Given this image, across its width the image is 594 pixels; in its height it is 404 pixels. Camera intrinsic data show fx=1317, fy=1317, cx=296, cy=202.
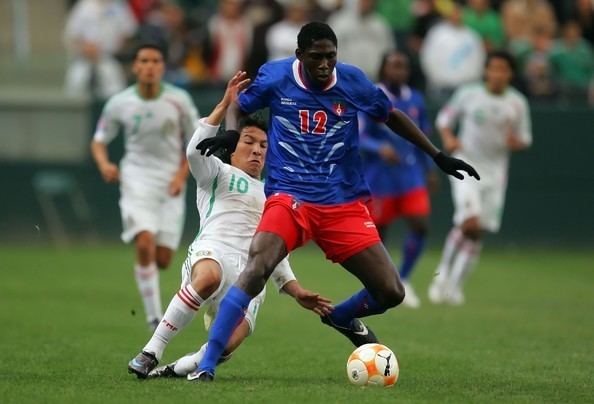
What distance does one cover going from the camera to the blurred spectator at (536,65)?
2316cm

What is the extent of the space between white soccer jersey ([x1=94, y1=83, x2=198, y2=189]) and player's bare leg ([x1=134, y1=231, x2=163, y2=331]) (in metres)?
0.66

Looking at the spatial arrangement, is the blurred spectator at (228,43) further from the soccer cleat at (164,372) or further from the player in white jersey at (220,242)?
the soccer cleat at (164,372)

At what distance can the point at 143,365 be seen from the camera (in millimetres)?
9172

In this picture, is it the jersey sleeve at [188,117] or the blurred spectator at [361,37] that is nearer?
the jersey sleeve at [188,117]

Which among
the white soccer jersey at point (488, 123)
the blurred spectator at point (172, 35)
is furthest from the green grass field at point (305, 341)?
the blurred spectator at point (172, 35)

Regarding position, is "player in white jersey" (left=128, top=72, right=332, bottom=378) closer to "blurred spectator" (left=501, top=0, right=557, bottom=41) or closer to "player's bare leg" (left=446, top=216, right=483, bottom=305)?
"player's bare leg" (left=446, top=216, right=483, bottom=305)

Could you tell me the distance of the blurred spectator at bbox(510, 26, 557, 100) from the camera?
23156 mm

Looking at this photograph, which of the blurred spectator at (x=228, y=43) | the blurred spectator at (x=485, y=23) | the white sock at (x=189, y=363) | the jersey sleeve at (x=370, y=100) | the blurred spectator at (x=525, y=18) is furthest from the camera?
the blurred spectator at (x=525, y=18)

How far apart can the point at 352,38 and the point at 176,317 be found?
13.4 m

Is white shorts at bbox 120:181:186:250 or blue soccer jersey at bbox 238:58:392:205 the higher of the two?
blue soccer jersey at bbox 238:58:392:205

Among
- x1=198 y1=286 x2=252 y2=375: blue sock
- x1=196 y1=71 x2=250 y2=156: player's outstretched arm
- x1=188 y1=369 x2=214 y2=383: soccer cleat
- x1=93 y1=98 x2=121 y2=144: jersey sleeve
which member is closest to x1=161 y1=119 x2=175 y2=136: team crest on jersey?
x1=93 y1=98 x2=121 y2=144: jersey sleeve

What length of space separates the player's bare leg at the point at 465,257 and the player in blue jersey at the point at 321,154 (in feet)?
22.6

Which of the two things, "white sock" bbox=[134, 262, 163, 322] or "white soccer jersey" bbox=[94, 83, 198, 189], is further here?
"white soccer jersey" bbox=[94, 83, 198, 189]

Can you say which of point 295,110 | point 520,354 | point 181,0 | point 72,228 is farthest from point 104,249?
point 295,110
